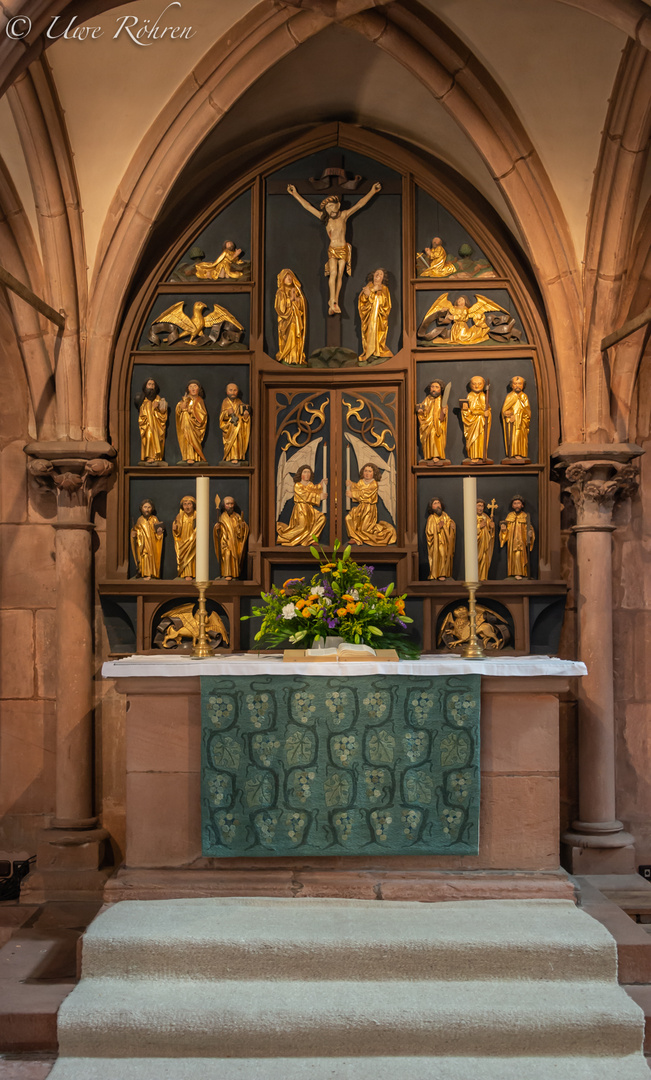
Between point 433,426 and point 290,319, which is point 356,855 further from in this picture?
point 290,319

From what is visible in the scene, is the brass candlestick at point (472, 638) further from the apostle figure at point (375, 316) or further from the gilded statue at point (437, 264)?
the gilded statue at point (437, 264)

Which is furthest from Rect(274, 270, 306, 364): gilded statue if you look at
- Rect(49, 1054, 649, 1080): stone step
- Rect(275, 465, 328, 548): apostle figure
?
Rect(49, 1054, 649, 1080): stone step

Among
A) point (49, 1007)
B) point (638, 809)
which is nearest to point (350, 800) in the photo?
point (49, 1007)

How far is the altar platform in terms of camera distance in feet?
15.6

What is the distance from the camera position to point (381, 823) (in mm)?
4801

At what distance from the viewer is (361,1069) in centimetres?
385

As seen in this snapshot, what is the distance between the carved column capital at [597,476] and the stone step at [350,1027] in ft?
10.2

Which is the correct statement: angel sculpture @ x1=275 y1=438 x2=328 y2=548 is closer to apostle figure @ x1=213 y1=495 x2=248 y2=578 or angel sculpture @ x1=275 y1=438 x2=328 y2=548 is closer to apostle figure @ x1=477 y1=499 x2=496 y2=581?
apostle figure @ x1=213 y1=495 x2=248 y2=578

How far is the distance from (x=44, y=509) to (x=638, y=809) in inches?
184

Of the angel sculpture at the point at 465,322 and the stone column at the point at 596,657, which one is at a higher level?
the angel sculpture at the point at 465,322

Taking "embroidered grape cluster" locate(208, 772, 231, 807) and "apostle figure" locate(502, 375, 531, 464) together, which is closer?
"embroidered grape cluster" locate(208, 772, 231, 807)

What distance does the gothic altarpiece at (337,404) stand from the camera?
6.44m

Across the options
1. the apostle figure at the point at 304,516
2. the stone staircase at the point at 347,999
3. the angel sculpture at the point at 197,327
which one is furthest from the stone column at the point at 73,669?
the stone staircase at the point at 347,999

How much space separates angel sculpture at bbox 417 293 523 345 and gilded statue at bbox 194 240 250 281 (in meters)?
1.40
